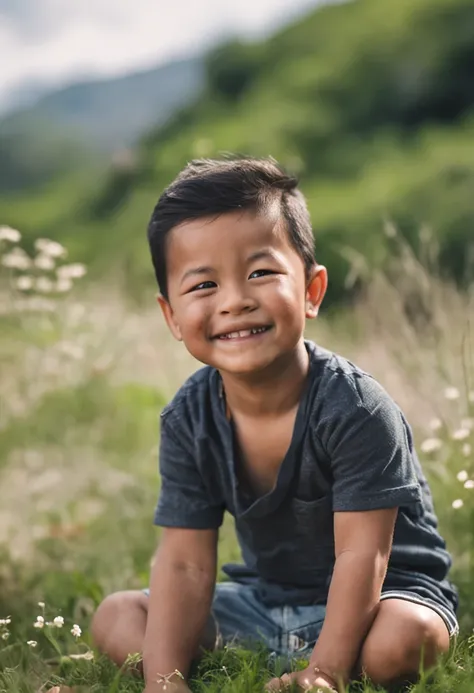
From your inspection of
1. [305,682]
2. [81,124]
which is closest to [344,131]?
[305,682]

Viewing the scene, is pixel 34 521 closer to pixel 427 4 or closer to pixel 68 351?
pixel 68 351

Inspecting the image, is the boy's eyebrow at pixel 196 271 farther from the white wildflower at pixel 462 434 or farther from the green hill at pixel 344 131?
the green hill at pixel 344 131

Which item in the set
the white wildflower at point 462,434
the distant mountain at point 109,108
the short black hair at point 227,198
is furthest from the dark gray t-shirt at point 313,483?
the distant mountain at point 109,108

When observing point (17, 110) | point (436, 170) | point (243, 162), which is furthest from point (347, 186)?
point (17, 110)

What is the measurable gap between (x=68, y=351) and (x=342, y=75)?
8034mm

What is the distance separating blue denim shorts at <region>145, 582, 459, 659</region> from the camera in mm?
2691

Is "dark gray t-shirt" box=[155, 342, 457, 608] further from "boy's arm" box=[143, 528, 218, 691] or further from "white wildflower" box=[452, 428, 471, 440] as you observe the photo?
"white wildflower" box=[452, 428, 471, 440]

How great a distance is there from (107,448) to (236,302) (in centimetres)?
259

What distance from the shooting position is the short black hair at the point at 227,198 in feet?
8.03

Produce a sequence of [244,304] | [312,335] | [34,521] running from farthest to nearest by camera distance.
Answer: [312,335] → [34,521] → [244,304]

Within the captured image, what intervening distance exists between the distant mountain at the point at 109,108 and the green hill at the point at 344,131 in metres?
6.18

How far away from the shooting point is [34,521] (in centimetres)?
405

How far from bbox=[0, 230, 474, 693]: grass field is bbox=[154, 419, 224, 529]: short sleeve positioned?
337mm

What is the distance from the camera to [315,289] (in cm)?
262
